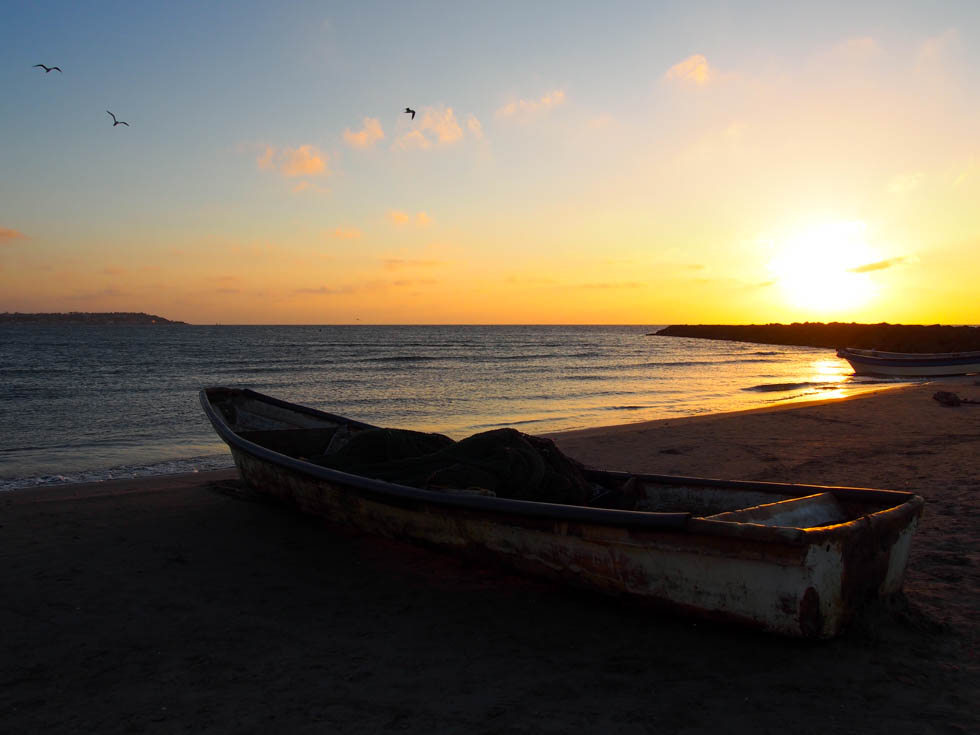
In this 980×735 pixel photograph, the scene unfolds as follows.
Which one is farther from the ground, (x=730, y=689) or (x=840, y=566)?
(x=840, y=566)

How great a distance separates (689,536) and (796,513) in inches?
43.3

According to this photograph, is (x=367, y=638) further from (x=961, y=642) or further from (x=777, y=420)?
(x=777, y=420)

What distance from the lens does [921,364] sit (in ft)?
85.4

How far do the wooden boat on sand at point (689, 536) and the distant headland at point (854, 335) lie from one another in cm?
3943

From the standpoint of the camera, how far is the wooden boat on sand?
133 inches

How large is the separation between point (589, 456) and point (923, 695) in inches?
303

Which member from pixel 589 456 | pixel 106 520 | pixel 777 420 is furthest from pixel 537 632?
pixel 777 420

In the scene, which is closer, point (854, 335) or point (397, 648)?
point (397, 648)

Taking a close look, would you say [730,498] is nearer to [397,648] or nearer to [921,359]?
[397,648]

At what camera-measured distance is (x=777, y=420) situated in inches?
532

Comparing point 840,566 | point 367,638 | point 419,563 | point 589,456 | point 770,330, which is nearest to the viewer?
point 840,566

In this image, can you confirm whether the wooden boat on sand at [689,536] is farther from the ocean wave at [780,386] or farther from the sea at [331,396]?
the ocean wave at [780,386]

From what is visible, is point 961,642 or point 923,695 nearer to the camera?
point 923,695

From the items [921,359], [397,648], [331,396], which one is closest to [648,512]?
[397,648]
